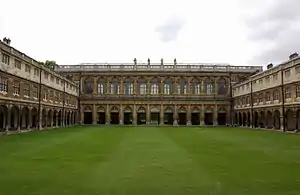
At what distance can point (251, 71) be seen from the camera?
7456 cm

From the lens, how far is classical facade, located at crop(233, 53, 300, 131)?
4300 centimetres

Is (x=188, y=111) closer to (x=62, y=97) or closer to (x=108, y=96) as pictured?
(x=108, y=96)

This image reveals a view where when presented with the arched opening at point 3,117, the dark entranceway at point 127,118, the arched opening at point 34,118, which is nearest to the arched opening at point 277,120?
the dark entranceway at point 127,118

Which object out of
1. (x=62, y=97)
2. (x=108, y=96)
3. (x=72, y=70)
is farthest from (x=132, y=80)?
(x=62, y=97)

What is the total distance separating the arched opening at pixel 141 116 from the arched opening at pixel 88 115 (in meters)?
10.2

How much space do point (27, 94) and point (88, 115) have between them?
33.7 m

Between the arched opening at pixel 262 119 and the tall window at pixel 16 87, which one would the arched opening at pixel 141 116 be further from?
the tall window at pixel 16 87

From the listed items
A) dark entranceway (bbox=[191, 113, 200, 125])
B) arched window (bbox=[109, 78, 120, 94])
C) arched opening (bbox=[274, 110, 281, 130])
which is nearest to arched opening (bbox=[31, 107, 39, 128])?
arched window (bbox=[109, 78, 120, 94])

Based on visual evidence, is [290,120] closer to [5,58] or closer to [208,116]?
[208,116]

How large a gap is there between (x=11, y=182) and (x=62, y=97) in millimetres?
50154

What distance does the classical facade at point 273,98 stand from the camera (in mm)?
43000

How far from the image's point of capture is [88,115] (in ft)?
246

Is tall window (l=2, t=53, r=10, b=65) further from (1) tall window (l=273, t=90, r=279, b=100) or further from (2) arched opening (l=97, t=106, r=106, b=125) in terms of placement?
(2) arched opening (l=97, t=106, r=106, b=125)

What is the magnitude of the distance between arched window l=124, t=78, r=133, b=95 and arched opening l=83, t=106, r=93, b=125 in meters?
8.59
